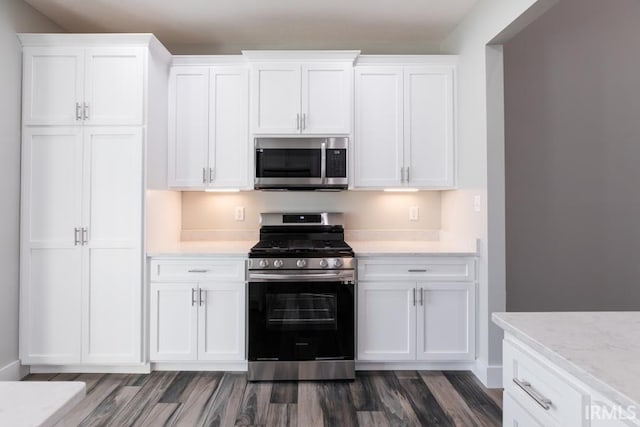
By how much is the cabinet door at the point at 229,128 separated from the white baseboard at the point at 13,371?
6.21 ft

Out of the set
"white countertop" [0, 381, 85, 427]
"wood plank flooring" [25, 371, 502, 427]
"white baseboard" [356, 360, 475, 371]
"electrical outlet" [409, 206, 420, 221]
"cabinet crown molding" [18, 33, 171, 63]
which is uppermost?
"cabinet crown molding" [18, 33, 171, 63]

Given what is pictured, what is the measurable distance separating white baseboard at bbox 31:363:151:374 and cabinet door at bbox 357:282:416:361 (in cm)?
165

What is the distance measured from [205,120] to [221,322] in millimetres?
1652

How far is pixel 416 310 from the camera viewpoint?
9.08 feet

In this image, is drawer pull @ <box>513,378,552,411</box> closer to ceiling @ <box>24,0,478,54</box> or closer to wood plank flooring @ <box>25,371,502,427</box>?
wood plank flooring @ <box>25,371,502,427</box>

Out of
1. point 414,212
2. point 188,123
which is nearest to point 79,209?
point 188,123

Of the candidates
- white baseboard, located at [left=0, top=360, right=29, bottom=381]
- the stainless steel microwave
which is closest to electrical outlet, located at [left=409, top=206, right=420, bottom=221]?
the stainless steel microwave

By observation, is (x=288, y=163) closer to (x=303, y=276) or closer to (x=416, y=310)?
(x=303, y=276)

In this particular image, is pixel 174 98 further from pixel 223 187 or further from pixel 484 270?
pixel 484 270

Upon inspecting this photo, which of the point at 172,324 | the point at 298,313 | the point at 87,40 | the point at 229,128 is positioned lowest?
the point at 172,324

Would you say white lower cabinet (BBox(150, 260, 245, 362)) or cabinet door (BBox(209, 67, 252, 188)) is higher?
cabinet door (BBox(209, 67, 252, 188))

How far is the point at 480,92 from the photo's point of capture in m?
2.71

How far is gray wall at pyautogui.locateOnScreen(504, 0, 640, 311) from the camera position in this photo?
3.15 metres

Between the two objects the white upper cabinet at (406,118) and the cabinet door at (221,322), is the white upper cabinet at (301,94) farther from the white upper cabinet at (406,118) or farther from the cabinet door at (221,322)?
the cabinet door at (221,322)
